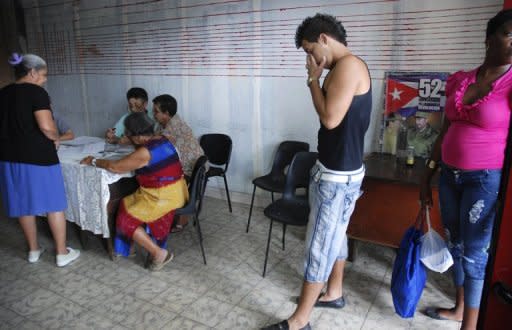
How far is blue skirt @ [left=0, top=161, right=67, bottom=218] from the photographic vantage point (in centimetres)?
236

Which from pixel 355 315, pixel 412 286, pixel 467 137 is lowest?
pixel 355 315

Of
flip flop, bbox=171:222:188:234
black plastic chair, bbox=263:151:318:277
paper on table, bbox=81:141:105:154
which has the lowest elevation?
flip flop, bbox=171:222:188:234

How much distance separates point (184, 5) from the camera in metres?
3.58

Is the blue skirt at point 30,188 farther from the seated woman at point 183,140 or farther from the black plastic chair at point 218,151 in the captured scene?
the black plastic chair at point 218,151

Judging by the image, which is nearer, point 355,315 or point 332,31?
point 332,31

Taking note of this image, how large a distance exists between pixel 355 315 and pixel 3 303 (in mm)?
1976


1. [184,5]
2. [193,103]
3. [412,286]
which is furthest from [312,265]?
[184,5]

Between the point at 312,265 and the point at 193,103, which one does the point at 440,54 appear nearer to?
the point at 312,265

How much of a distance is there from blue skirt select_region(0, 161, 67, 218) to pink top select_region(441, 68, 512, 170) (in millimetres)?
2272

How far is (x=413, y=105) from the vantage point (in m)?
2.69

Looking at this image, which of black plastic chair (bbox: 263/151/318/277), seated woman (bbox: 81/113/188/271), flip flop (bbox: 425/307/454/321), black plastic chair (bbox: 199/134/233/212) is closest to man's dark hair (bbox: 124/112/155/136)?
seated woman (bbox: 81/113/188/271)

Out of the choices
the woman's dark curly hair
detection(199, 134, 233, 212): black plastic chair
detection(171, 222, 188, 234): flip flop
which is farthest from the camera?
detection(199, 134, 233, 212): black plastic chair

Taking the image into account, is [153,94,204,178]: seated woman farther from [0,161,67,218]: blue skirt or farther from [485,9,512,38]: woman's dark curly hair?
[485,9,512,38]: woman's dark curly hair

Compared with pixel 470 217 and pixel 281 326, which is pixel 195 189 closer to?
pixel 281 326
